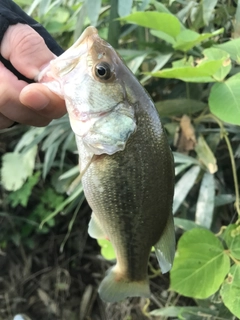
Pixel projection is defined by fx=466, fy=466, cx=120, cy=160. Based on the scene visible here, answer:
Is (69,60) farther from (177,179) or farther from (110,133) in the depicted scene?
(177,179)

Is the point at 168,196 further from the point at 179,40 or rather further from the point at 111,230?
the point at 179,40

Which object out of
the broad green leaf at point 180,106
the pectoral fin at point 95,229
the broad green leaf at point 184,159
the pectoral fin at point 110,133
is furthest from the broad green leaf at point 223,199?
the pectoral fin at point 110,133

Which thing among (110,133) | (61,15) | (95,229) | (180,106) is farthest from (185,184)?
(61,15)

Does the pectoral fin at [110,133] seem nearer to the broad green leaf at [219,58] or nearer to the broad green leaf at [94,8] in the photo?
the broad green leaf at [219,58]

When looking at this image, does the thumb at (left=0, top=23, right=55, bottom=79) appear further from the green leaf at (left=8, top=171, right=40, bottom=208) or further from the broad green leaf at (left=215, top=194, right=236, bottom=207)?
the green leaf at (left=8, top=171, right=40, bottom=208)

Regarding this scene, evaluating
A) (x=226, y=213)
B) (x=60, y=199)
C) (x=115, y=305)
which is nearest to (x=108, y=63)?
(x=226, y=213)

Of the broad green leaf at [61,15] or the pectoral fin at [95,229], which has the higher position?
the broad green leaf at [61,15]
